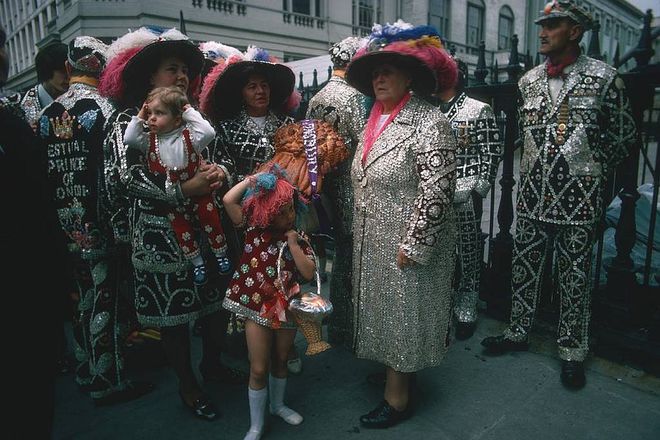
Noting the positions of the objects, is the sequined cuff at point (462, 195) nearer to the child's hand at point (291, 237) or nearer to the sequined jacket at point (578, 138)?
the sequined jacket at point (578, 138)

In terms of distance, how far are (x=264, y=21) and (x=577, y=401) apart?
20.4 meters

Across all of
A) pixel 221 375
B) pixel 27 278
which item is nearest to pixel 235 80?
pixel 27 278

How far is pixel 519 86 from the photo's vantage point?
317cm

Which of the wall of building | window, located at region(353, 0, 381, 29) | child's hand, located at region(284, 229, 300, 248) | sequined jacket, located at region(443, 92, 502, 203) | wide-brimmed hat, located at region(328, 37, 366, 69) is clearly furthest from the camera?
window, located at region(353, 0, 381, 29)

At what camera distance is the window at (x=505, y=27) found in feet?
93.9

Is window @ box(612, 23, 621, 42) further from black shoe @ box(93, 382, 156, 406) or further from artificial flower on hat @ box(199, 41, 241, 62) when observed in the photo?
black shoe @ box(93, 382, 156, 406)

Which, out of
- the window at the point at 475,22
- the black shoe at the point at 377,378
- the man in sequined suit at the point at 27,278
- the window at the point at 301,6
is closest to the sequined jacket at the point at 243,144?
the man in sequined suit at the point at 27,278

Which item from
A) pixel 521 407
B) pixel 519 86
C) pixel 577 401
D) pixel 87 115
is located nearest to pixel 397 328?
pixel 521 407

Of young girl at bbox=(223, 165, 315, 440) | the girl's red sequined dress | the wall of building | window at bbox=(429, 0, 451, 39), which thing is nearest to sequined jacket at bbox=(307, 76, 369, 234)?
young girl at bbox=(223, 165, 315, 440)

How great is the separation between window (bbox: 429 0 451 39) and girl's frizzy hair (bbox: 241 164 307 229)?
25.6 metres

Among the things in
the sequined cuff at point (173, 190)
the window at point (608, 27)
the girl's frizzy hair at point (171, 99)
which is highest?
the window at point (608, 27)

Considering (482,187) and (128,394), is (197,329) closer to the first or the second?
(128,394)

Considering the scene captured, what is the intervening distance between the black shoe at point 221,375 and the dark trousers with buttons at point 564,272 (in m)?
2.00

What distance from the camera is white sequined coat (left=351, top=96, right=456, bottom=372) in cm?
237
